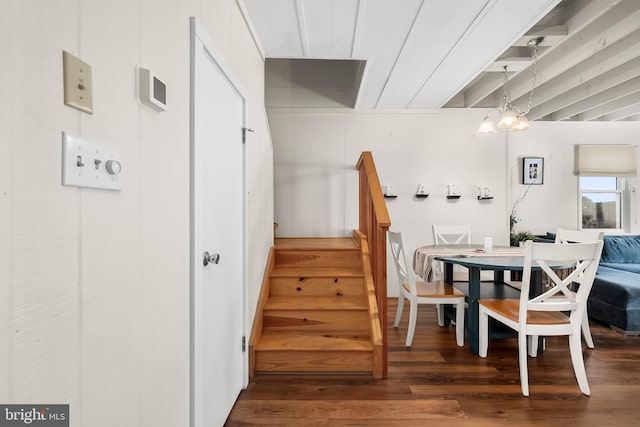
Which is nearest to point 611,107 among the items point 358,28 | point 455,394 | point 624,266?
point 624,266

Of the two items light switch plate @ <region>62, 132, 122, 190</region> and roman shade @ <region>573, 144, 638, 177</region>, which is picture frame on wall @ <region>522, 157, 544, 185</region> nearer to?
roman shade @ <region>573, 144, 638, 177</region>

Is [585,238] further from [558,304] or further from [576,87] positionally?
[576,87]

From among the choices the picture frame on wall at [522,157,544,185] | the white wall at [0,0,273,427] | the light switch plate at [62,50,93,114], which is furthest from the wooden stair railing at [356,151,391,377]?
the picture frame on wall at [522,157,544,185]

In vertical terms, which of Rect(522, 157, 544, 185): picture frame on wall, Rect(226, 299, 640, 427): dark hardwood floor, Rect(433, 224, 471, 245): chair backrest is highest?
Rect(522, 157, 544, 185): picture frame on wall

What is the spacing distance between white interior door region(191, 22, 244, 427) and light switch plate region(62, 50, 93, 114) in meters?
0.61

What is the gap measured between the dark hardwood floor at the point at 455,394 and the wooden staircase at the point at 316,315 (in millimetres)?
117

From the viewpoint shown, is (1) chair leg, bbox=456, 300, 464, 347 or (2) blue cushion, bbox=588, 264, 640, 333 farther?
(2) blue cushion, bbox=588, 264, 640, 333

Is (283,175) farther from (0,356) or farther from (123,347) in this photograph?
(0,356)

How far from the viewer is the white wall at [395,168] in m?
4.59

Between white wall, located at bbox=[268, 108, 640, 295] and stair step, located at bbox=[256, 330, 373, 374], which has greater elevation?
white wall, located at bbox=[268, 108, 640, 295]

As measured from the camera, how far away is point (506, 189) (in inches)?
186

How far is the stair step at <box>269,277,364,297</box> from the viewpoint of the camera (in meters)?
2.92
